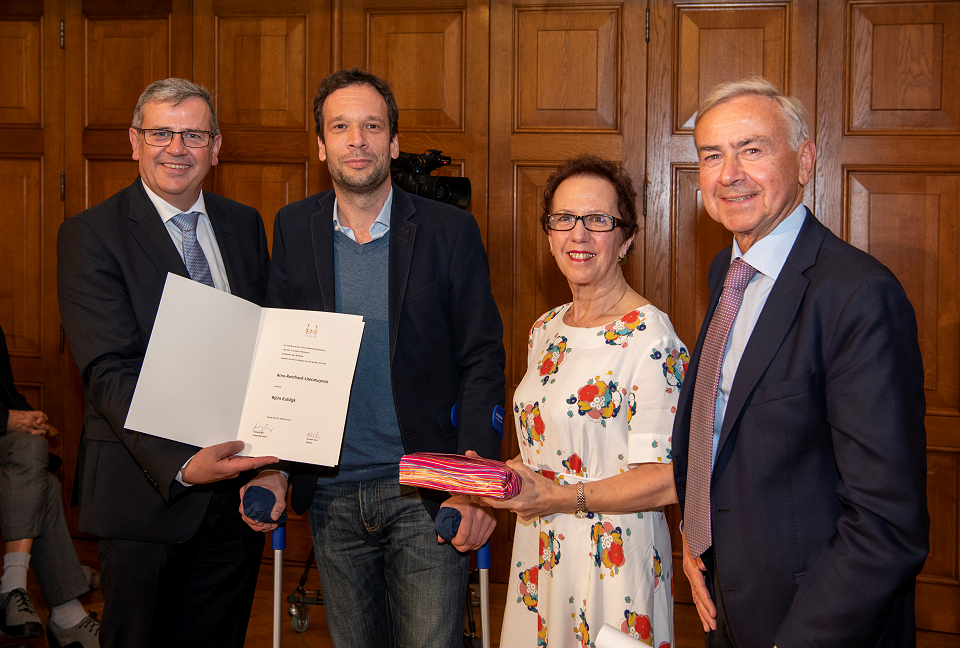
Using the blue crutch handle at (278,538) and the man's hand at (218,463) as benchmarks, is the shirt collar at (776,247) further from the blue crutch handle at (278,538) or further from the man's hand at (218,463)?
the blue crutch handle at (278,538)

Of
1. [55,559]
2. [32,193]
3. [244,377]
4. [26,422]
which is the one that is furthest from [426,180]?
[32,193]

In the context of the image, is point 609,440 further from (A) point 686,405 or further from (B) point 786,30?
(B) point 786,30

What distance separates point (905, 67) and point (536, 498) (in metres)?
3.07

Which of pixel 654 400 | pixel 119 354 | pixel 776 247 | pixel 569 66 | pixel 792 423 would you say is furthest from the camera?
pixel 569 66

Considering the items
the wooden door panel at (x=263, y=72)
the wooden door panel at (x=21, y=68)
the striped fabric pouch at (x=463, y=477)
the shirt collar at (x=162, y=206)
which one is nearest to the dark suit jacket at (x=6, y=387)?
the wooden door panel at (x=21, y=68)

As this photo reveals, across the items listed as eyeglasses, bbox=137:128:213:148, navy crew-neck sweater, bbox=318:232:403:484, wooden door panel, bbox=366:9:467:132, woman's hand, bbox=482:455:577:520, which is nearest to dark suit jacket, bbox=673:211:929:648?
woman's hand, bbox=482:455:577:520

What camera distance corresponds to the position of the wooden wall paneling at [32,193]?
4.07 metres

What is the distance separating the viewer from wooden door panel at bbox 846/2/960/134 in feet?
11.0

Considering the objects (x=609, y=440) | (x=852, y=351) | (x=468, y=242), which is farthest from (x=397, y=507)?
(x=852, y=351)

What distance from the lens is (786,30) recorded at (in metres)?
3.46

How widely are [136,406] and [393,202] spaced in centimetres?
80

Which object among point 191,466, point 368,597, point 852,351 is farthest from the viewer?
point 368,597

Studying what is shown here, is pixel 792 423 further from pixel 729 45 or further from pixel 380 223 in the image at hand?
pixel 729 45

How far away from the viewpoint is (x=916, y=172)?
3.43 metres
